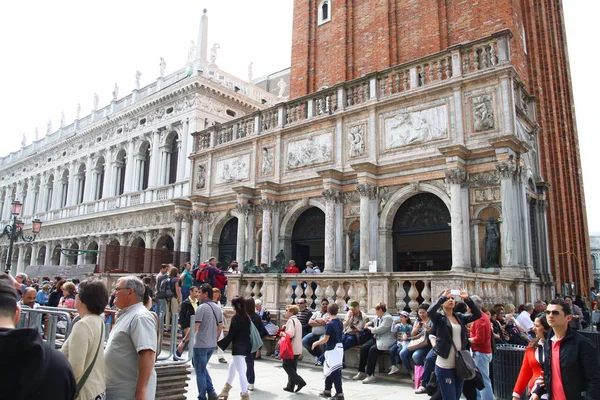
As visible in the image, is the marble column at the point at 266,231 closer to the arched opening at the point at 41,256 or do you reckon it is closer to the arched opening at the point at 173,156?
the arched opening at the point at 173,156

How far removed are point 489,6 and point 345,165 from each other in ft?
26.5

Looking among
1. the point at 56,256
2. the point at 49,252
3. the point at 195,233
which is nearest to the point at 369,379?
the point at 195,233

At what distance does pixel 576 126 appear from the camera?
25938mm

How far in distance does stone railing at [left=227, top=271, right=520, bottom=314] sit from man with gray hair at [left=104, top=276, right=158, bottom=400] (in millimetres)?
7301

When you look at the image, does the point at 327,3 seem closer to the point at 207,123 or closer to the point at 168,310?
the point at 207,123

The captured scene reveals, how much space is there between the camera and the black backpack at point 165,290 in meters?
10.9

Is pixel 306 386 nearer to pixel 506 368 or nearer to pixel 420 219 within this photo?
pixel 506 368

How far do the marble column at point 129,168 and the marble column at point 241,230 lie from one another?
47.4ft

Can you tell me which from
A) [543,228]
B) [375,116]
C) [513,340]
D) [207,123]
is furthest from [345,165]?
[207,123]

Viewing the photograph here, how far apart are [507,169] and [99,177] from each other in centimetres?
3039

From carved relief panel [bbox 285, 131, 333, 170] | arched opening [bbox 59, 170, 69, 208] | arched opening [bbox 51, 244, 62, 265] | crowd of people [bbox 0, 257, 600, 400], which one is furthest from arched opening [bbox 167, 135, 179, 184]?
crowd of people [bbox 0, 257, 600, 400]

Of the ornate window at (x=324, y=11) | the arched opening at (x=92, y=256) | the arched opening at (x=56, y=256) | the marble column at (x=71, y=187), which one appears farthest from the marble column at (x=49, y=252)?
the ornate window at (x=324, y=11)

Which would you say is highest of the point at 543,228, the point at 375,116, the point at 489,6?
the point at 489,6

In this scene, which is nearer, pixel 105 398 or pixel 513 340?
pixel 105 398
